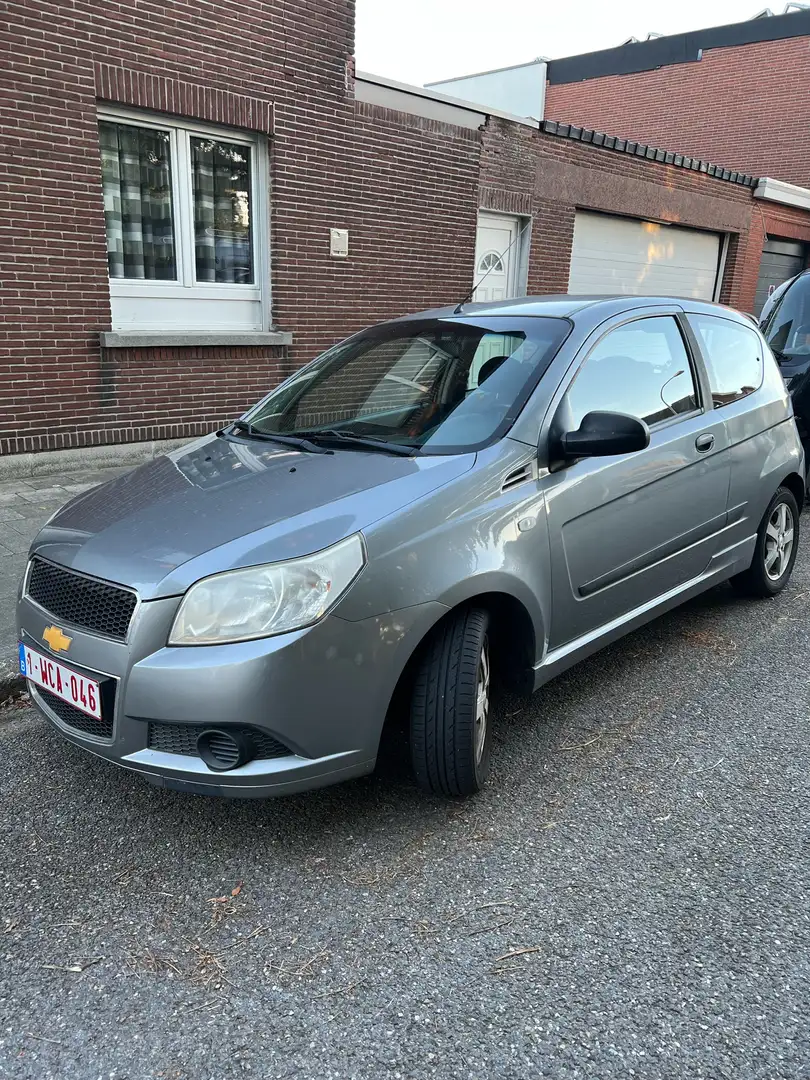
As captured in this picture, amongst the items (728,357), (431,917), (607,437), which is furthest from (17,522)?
(728,357)

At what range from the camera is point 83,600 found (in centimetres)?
256

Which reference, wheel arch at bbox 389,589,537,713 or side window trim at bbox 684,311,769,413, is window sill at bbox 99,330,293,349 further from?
wheel arch at bbox 389,589,537,713

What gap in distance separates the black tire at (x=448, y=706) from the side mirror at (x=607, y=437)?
76 centimetres

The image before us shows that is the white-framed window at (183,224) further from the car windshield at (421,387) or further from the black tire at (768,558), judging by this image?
the black tire at (768,558)

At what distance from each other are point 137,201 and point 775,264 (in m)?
14.3

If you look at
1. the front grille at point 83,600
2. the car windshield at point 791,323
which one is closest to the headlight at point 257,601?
the front grille at point 83,600

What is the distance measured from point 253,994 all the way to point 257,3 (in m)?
8.20

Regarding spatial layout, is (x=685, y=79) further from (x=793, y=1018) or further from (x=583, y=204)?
(x=793, y=1018)

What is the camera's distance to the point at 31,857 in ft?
8.48

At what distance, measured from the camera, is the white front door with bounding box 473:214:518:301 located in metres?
10.7

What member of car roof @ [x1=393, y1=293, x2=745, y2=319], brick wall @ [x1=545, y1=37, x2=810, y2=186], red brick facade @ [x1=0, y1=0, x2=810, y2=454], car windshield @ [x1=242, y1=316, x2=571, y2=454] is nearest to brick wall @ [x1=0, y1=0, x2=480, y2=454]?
red brick facade @ [x1=0, y1=0, x2=810, y2=454]

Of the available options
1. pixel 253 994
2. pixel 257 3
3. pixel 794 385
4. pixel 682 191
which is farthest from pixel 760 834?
pixel 682 191

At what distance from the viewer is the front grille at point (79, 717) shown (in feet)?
8.06

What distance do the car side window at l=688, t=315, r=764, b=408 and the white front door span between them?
651cm
